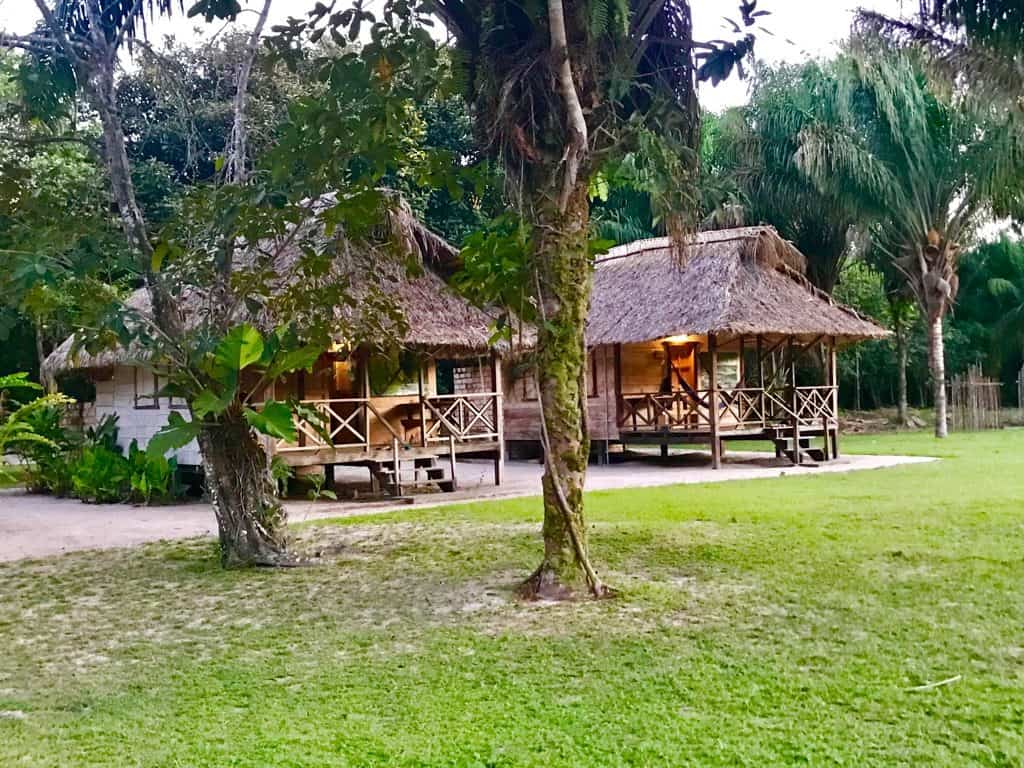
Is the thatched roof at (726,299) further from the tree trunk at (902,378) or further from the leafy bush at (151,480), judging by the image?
the leafy bush at (151,480)

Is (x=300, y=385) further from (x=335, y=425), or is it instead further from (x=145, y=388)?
(x=145, y=388)

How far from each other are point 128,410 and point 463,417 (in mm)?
4990

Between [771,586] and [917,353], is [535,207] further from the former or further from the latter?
[917,353]

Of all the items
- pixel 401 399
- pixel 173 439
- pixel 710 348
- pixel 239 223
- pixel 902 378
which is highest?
pixel 239 223

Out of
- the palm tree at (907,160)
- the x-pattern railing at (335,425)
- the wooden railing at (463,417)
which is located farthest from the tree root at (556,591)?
the palm tree at (907,160)

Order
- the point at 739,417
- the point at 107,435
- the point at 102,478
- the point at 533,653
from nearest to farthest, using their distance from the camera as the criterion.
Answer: the point at 533,653 → the point at 102,478 → the point at 107,435 → the point at 739,417

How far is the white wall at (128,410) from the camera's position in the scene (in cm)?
1394

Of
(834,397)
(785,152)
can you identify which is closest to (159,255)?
(834,397)

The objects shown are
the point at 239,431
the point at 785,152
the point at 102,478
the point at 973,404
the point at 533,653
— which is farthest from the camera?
the point at 973,404

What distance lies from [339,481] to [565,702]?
1139cm

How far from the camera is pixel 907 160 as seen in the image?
63.1 ft

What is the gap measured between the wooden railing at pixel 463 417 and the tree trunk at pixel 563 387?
722cm

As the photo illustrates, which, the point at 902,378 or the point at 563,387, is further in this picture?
the point at 902,378

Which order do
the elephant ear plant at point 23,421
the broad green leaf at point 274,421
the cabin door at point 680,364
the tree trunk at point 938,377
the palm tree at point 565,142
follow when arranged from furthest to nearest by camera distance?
the tree trunk at point 938,377 → the cabin door at point 680,364 → the elephant ear plant at point 23,421 → the broad green leaf at point 274,421 → the palm tree at point 565,142
